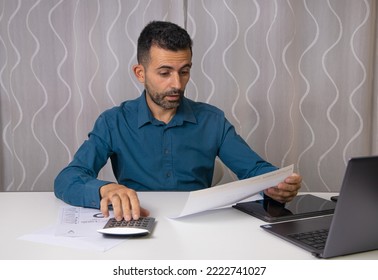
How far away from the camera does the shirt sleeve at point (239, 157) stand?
5.27 feet

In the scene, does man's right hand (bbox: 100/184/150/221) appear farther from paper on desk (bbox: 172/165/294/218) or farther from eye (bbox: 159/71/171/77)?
→ eye (bbox: 159/71/171/77)

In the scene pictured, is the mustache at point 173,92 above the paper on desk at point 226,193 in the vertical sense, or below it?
above

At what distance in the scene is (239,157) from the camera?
1669mm

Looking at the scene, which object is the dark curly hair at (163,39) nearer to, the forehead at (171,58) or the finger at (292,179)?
the forehead at (171,58)

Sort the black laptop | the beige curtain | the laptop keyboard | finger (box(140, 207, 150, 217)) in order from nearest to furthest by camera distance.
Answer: the black laptop
the laptop keyboard
finger (box(140, 207, 150, 217))
the beige curtain

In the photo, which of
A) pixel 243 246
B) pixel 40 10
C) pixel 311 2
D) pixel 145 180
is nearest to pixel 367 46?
A: pixel 311 2

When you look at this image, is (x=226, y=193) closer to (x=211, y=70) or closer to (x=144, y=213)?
(x=144, y=213)

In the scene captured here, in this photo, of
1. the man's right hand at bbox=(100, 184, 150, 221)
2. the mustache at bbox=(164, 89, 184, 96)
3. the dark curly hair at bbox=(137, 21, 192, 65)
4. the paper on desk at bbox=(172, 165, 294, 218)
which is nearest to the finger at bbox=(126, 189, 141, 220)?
the man's right hand at bbox=(100, 184, 150, 221)

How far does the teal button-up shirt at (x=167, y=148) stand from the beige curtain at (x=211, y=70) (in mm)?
851

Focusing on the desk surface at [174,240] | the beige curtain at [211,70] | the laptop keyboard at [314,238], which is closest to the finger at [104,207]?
the desk surface at [174,240]

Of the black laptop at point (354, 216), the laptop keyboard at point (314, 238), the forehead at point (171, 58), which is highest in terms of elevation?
the forehead at point (171, 58)

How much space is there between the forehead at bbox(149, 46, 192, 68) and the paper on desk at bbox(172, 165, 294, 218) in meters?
0.61

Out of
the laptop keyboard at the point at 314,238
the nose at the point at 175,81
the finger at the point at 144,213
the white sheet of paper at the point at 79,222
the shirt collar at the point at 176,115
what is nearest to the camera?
the laptop keyboard at the point at 314,238

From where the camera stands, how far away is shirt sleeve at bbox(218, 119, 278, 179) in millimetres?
1606
